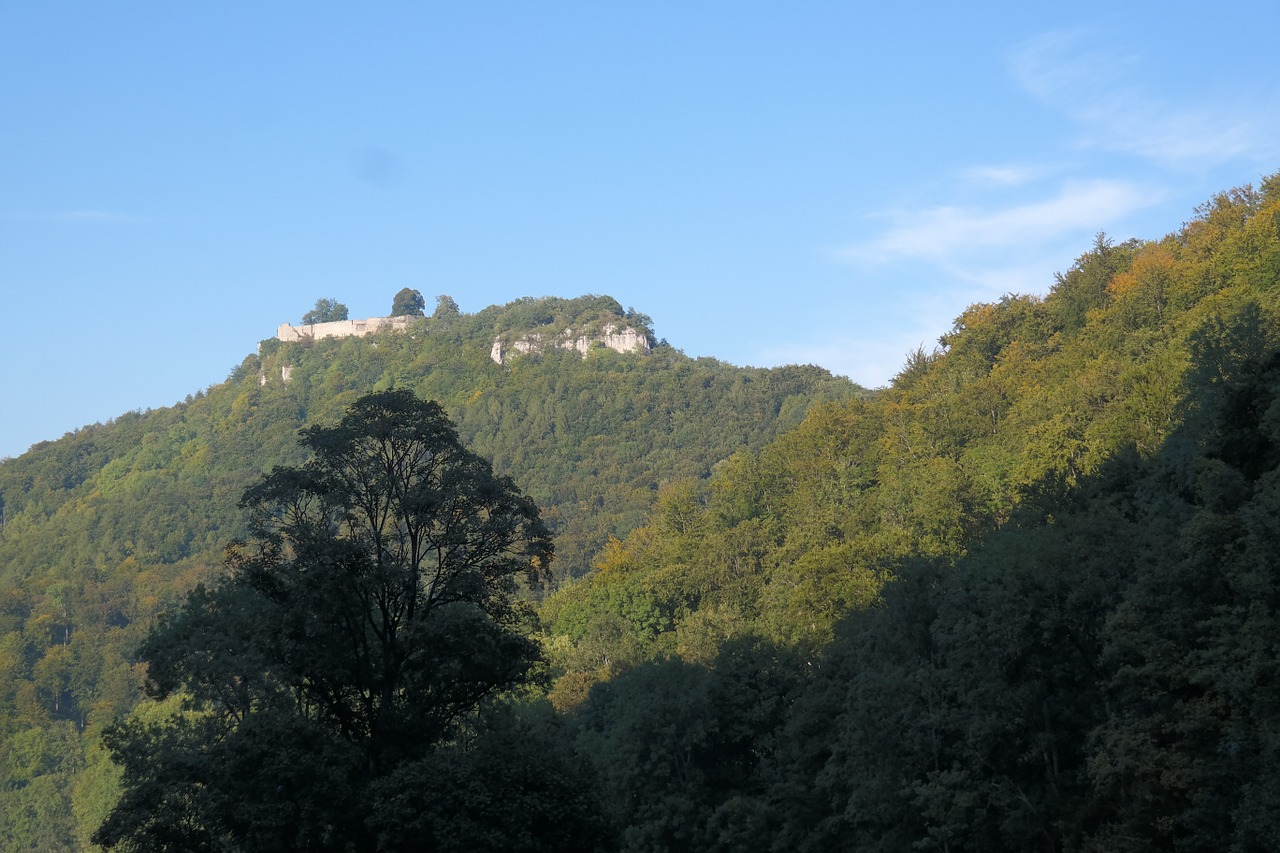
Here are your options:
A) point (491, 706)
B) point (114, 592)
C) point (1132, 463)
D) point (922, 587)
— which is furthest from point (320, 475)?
point (114, 592)

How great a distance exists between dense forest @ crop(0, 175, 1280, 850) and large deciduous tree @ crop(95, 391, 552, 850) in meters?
0.83

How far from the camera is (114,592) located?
155 m

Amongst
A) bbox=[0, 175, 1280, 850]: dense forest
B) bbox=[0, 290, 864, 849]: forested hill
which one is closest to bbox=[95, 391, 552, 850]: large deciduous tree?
bbox=[0, 175, 1280, 850]: dense forest

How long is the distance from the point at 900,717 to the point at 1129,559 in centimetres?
787

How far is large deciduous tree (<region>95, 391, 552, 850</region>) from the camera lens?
2875cm

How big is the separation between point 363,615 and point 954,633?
52.8 feet

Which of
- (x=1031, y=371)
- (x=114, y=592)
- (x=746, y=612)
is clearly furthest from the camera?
(x=114, y=592)

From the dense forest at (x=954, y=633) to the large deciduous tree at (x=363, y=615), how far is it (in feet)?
2.71

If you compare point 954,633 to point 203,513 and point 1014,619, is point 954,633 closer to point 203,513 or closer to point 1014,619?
point 1014,619

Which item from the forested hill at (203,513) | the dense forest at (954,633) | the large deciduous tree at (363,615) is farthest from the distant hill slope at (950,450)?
the forested hill at (203,513)

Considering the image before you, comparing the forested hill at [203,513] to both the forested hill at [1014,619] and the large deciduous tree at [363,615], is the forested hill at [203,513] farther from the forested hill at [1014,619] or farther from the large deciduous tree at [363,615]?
the large deciduous tree at [363,615]

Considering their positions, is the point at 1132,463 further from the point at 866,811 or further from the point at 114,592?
the point at 114,592

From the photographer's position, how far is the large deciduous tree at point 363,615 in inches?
1132

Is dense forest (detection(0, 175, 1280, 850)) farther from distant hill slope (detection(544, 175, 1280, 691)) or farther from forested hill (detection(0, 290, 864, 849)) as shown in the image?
forested hill (detection(0, 290, 864, 849))
